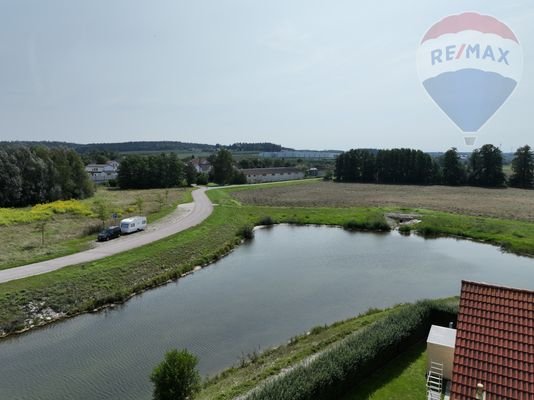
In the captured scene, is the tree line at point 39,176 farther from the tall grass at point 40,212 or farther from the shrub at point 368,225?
the shrub at point 368,225

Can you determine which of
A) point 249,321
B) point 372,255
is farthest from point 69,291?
point 372,255

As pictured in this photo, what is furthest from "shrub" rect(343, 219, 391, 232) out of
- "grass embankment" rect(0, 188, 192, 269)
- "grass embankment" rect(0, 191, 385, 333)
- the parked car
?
the parked car

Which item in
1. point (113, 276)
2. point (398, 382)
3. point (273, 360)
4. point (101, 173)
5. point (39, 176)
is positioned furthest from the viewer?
point (101, 173)

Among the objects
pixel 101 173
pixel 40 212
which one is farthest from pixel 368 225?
pixel 101 173

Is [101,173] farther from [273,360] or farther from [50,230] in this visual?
[273,360]

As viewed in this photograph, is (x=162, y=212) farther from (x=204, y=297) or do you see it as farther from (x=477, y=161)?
(x=477, y=161)

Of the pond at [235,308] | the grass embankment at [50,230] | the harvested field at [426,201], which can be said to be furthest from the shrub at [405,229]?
the grass embankment at [50,230]
